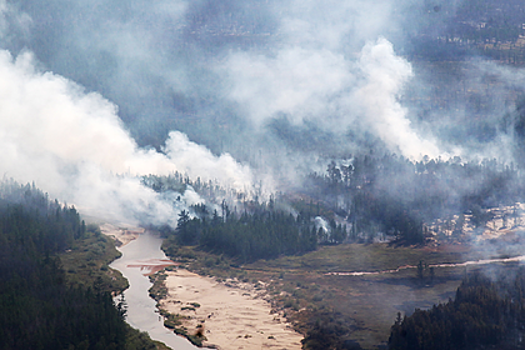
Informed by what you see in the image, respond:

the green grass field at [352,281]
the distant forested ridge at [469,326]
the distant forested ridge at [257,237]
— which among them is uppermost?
the distant forested ridge at [257,237]

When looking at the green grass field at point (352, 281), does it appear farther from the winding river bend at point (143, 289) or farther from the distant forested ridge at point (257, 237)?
the winding river bend at point (143, 289)

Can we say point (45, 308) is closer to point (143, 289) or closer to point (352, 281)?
point (143, 289)

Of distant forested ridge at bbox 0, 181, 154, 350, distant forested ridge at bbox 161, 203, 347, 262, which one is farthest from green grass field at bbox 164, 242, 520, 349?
distant forested ridge at bbox 0, 181, 154, 350

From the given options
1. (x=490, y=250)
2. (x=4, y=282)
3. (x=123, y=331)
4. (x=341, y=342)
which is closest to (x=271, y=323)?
(x=341, y=342)

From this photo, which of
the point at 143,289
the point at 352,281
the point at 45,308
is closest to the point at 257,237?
the point at 352,281

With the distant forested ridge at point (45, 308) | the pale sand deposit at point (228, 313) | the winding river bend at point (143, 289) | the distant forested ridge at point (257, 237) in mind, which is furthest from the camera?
the distant forested ridge at point (257, 237)

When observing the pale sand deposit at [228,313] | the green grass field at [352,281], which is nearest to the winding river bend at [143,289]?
the pale sand deposit at [228,313]

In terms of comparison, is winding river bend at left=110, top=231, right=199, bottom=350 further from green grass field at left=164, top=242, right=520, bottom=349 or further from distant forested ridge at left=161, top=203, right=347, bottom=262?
distant forested ridge at left=161, top=203, right=347, bottom=262

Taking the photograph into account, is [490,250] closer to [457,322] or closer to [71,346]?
[457,322]
